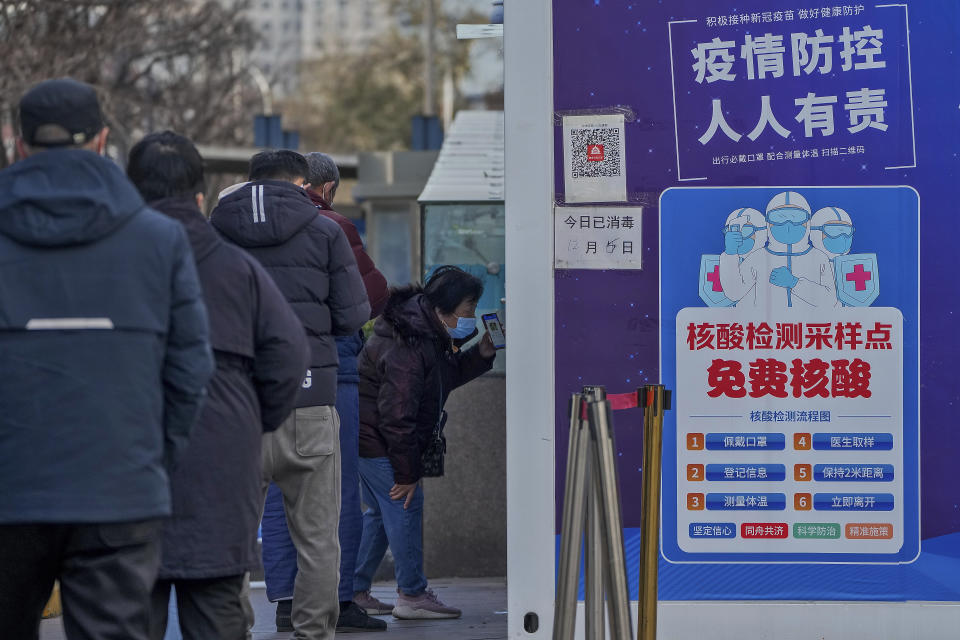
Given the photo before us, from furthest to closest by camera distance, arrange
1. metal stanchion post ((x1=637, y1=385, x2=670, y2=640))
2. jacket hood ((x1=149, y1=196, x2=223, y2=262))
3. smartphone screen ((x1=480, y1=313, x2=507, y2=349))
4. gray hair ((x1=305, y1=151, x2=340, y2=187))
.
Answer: smartphone screen ((x1=480, y1=313, x2=507, y2=349)), gray hair ((x1=305, y1=151, x2=340, y2=187)), metal stanchion post ((x1=637, y1=385, x2=670, y2=640)), jacket hood ((x1=149, y1=196, x2=223, y2=262))

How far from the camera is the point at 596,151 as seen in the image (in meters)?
4.91

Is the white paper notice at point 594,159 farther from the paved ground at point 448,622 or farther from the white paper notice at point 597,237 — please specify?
the paved ground at point 448,622

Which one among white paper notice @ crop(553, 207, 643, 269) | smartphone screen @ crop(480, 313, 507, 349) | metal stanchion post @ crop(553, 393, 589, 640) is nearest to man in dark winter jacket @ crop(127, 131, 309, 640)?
metal stanchion post @ crop(553, 393, 589, 640)

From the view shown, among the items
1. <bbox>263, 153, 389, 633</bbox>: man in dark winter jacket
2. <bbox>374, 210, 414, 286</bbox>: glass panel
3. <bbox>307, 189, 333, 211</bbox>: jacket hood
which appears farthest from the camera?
<bbox>374, 210, 414, 286</bbox>: glass panel

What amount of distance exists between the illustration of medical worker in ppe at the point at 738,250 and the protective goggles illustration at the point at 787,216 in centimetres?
3

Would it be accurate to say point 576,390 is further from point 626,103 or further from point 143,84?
point 143,84

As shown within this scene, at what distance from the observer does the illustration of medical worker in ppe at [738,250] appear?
4883 millimetres

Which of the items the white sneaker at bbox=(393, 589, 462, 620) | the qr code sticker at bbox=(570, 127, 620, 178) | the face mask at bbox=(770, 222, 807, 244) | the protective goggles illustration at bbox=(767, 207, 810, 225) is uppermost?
the qr code sticker at bbox=(570, 127, 620, 178)

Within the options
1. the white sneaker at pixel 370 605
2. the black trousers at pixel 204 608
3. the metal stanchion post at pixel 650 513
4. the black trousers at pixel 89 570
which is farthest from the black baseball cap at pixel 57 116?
the white sneaker at pixel 370 605

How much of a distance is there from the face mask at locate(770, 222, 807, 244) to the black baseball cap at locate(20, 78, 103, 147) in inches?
95.4

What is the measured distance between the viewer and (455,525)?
24.3 feet

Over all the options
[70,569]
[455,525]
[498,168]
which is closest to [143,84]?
[498,168]

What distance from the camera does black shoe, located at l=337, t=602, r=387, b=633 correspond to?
587cm

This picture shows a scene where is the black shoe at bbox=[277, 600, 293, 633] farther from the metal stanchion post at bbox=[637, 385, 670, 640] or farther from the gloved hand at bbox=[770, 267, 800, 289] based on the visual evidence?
the gloved hand at bbox=[770, 267, 800, 289]
